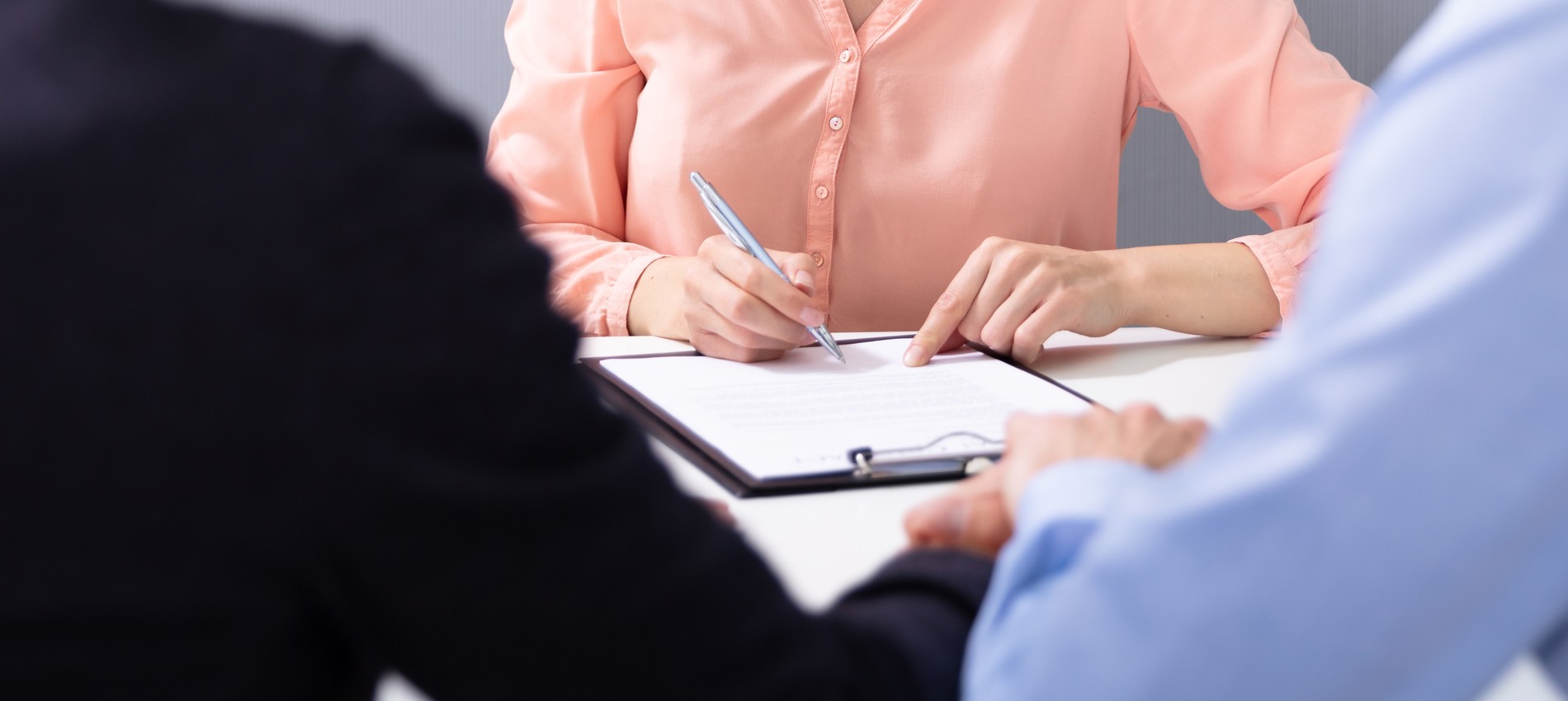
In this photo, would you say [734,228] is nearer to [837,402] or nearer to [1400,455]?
[837,402]

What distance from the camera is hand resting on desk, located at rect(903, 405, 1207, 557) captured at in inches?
18.4

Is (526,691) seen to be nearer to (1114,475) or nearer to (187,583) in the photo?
(187,583)

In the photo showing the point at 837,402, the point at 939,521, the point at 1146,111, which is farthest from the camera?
the point at 1146,111

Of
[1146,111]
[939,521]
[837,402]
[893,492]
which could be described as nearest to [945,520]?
[939,521]

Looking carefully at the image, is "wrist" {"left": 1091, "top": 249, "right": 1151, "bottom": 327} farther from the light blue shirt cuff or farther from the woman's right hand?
the light blue shirt cuff

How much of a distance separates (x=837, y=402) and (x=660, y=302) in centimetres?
28

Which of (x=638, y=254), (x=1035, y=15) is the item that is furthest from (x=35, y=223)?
(x=1035, y=15)

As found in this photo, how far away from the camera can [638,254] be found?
3.48 ft

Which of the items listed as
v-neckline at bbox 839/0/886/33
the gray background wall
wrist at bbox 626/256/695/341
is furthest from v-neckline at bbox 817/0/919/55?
the gray background wall

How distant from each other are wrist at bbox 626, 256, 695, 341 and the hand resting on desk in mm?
480

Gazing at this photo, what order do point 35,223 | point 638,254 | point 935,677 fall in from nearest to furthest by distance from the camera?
1. point 35,223
2. point 935,677
3. point 638,254

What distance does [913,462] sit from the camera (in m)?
0.63

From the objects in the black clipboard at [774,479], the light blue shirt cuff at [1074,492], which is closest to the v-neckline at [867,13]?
the black clipboard at [774,479]

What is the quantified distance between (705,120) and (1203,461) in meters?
0.83
